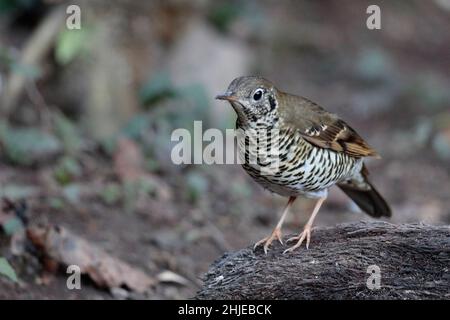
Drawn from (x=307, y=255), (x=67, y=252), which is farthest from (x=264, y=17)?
(x=307, y=255)

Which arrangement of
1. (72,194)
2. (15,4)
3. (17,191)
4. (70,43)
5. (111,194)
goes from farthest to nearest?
(15,4)
(70,43)
(111,194)
(72,194)
(17,191)

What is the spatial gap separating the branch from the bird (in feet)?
0.81

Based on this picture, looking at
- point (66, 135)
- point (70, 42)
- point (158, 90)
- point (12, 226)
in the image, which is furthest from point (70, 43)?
point (12, 226)

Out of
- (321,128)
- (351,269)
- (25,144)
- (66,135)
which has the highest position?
(66,135)

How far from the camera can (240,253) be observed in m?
5.12

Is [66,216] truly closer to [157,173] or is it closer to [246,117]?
[157,173]

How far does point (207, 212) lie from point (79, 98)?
229cm

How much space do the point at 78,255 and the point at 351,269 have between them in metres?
2.45

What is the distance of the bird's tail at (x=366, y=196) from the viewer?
21.4 ft

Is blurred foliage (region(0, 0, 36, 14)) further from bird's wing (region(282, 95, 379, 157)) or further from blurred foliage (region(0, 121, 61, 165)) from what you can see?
bird's wing (region(282, 95, 379, 157))

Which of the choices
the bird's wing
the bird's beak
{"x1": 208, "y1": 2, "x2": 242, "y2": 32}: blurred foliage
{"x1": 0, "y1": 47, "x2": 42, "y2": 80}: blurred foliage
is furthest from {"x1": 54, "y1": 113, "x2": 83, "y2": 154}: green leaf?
{"x1": 208, "y1": 2, "x2": 242, "y2": 32}: blurred foliage

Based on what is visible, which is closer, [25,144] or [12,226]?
[12,226]

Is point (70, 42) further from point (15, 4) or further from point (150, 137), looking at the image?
point (15, 4)

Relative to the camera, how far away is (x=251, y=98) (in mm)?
5156
